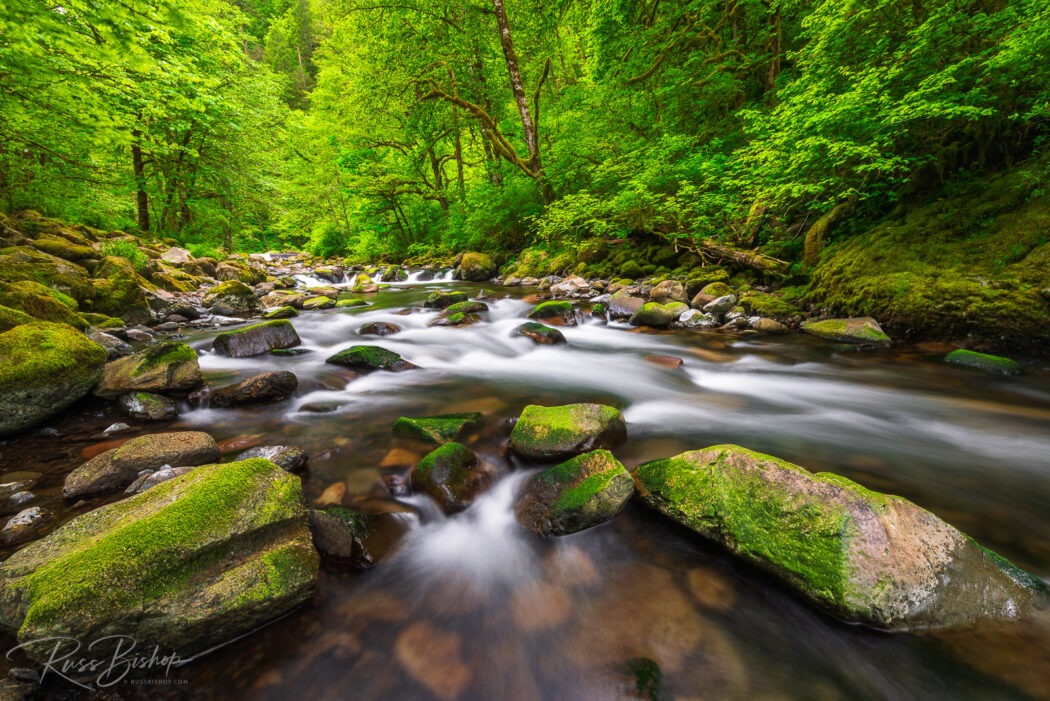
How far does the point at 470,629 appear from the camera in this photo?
6.72ft

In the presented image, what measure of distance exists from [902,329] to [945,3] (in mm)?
4096

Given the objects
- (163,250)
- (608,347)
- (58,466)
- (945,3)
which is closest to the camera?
(58,466)

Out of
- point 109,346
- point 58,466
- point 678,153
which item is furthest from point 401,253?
point 58,466

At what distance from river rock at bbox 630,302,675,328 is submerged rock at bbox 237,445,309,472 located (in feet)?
21.8

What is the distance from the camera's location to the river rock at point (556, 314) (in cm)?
858

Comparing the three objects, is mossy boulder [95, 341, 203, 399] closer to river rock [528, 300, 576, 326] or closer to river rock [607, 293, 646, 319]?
river rock [528, 300, 576, 326]

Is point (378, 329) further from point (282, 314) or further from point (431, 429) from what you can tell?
point (431, 429)

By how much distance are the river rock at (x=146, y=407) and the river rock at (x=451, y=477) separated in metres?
2.95

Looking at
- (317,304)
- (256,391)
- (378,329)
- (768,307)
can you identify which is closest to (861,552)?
Result: (256,391)

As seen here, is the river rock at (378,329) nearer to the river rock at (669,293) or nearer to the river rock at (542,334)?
the river rock at (542,334)

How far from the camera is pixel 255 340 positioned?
641 cm

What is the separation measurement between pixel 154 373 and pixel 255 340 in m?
2.17

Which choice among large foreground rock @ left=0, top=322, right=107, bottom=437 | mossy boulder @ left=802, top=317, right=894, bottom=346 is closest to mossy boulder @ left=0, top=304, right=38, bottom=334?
large foreground rock @ left=0, top=322, right=107, bottom=437

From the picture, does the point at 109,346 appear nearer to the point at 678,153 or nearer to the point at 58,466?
the point at 58,466
